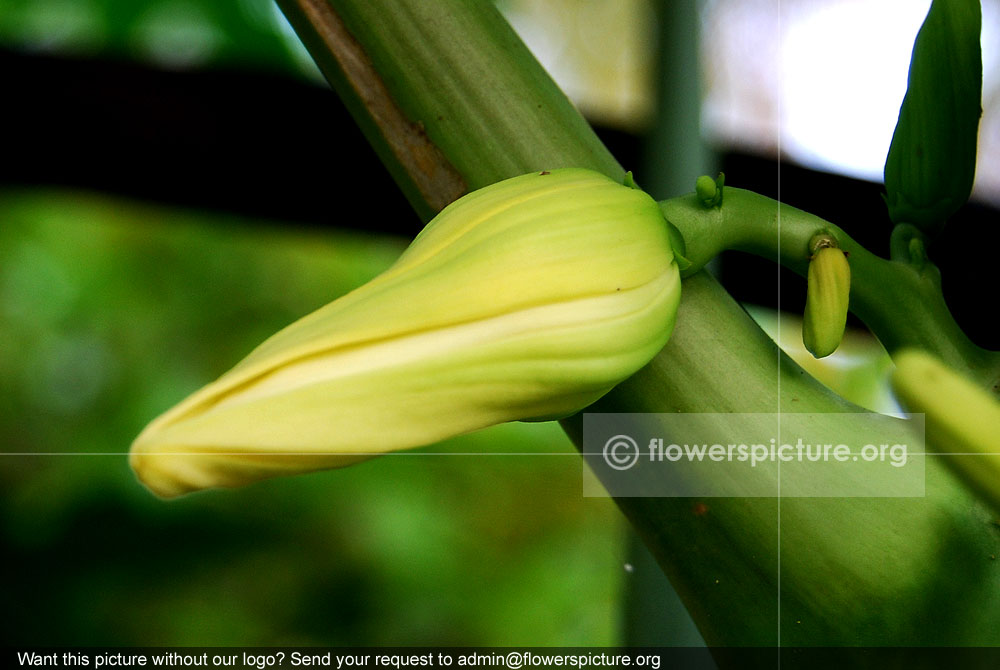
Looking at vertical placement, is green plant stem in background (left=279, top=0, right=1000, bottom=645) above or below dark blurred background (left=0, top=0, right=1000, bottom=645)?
below

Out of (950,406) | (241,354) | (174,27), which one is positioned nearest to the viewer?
(950,406)

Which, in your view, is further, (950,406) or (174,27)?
(174,27)

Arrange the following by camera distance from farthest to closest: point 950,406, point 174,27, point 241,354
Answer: point 241,354 < point 174,27 < point 950,406

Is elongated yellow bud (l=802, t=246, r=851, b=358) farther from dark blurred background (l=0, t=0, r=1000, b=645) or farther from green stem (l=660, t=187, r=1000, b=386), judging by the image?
dark blurred background (l=0, t=0, r=1000, b=645)

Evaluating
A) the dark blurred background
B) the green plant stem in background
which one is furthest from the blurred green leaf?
the green plant stem in background

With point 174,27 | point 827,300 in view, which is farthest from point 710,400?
point 174,27

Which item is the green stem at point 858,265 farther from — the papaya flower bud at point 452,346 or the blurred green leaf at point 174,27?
the blurred green leaf at point 174,27

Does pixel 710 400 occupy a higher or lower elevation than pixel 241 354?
lower

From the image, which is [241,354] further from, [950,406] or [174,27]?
[950,406]

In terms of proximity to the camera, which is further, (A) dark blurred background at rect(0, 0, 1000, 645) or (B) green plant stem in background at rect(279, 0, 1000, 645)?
(A) dark blurred background at rect(0, 0, 1000, 645)
